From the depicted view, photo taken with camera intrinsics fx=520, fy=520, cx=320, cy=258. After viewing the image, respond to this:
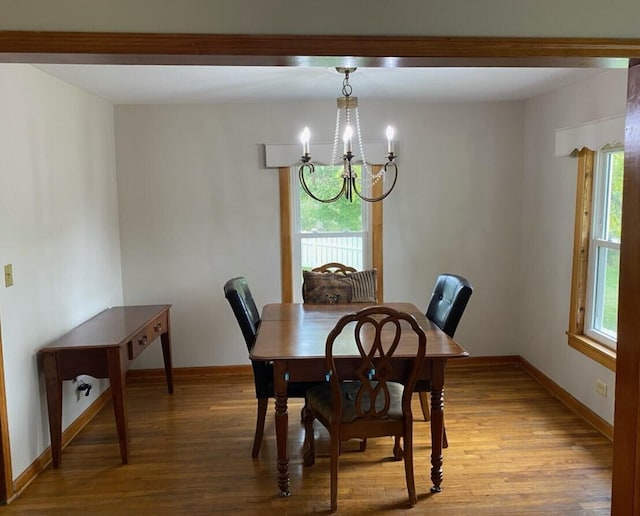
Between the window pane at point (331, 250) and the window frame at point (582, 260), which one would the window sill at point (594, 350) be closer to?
the window frame at point (582, 260)

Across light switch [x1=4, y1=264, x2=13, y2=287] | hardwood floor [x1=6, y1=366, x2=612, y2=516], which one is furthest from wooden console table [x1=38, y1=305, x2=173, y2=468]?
light switch [x1=4, y1=264, x2=13, y2=287]

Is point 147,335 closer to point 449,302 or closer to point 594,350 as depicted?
point 449,302

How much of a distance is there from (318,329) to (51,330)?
5.18 feet

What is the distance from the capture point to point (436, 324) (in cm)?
329

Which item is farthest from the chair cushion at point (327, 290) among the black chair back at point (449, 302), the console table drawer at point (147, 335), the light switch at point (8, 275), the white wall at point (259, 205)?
the light switch at point (8, 275)

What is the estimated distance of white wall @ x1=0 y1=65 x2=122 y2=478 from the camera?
2.68 meters

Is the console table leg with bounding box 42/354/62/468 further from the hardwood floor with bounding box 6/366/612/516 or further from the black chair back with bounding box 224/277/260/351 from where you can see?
the black chair back with bounding box 224/277/260/351

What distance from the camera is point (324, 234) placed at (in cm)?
438

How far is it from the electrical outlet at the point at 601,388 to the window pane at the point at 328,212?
208 centimetres

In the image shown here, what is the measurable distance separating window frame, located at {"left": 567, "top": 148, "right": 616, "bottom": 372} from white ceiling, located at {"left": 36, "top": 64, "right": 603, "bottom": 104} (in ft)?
2.02

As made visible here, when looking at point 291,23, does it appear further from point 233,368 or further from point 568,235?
point 233,368

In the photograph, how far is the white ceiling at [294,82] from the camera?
3084 millimetres

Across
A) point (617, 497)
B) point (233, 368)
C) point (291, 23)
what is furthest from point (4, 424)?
point (617, 497)

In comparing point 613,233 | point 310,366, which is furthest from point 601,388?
point 310,366
